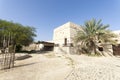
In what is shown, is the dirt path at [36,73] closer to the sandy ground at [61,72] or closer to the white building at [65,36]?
the sandy ground at [61,72]

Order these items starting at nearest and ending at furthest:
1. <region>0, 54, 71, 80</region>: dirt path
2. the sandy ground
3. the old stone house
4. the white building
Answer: <region>0, 54, 71, 80</region>: dirt path
the sandy ground
the old stone house
the white building

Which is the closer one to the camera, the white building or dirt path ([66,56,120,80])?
dirt path ([66,56,120,80])

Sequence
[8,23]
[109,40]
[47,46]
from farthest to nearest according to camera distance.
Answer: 1. [47,46]
2. [8,23]
3. [109,40]

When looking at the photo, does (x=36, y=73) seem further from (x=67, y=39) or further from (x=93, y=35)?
(x=67, y=39)

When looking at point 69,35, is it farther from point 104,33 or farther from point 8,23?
point 8,23

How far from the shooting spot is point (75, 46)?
→ 20.6m

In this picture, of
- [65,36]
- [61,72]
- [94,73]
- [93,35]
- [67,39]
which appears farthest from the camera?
[65,36]

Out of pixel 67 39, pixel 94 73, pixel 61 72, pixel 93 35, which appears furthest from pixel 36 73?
pixel 67 39

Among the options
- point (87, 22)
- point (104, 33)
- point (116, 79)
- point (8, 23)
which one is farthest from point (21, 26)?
point (116, 79)

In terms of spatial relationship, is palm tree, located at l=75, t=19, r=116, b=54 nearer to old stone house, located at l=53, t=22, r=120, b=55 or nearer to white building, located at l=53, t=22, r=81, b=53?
old stone house, located at l=53, t=22, r=120, b=55

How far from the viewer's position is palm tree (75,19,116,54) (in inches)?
686

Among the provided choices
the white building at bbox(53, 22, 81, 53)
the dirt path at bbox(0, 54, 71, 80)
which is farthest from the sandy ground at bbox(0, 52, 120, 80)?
the white building at bbox(53, 22, 81, 53)

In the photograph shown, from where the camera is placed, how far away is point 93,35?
18.0 meters

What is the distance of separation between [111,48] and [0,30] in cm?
2121
